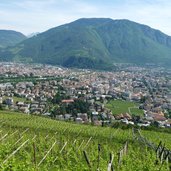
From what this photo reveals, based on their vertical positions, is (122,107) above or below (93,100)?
below

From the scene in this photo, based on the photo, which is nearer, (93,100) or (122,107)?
(122,107)

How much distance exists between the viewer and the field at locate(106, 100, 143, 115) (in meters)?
94.9

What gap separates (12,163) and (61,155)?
8.95 metres

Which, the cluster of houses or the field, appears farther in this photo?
the field

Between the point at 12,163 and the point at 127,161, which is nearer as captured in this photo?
the point at 12,163

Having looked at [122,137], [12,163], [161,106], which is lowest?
[161,106]

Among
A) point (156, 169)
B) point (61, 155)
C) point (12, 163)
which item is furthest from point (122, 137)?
point (12, 163)

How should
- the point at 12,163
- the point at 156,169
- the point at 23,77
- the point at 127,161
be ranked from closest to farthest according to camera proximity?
the point at 12,163, the point at 156,169, the point at 127,161, the point at 23,77

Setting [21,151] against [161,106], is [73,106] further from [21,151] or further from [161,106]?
[21,151]

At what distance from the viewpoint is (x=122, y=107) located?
10194cm

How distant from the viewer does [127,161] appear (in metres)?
20.5

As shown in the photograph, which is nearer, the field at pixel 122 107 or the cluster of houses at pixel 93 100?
the cluster of houses at pixel 93 100

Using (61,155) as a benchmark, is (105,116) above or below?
below

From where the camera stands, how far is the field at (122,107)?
311 ft
